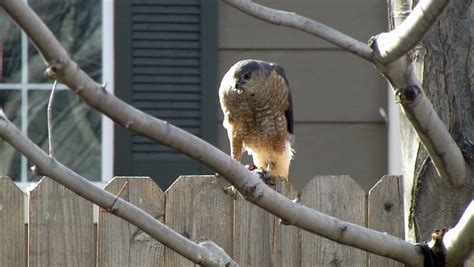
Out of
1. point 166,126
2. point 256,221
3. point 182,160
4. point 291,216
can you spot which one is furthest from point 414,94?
point 182,160

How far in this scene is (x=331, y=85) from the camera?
563 centimetres

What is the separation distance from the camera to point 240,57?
5555 millimetres

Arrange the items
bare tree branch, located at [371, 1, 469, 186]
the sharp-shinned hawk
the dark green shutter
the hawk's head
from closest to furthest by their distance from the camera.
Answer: bare tree branch, located at [371, 1, 469, 186] < the hawk's head < the sharp-shinned hawk < the dark green shutter

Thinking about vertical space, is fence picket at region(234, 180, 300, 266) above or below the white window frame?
below

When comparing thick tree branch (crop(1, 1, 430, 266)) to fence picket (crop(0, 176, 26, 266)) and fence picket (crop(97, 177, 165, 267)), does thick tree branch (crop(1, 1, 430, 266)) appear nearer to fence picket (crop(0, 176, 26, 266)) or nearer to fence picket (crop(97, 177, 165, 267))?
fence picket (crop(97, 177, 165, 267))

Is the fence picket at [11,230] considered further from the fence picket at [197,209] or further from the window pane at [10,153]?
the window pane at [10,153]

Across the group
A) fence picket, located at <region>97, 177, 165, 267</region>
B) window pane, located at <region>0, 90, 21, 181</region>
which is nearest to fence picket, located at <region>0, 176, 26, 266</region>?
fence picket, located at <region>97, 177, 165, 267</region>

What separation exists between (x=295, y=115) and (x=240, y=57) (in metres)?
0.42

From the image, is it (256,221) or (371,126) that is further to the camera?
(371,126)

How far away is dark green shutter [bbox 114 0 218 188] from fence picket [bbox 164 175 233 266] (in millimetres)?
1904

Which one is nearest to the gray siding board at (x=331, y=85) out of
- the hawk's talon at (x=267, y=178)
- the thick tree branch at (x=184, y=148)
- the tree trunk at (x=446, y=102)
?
the hawk's talon at (x=267, y=178)

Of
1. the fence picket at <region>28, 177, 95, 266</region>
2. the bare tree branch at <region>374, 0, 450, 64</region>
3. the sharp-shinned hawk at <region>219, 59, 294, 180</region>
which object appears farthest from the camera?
the sharp-shinned hawk at <region>219, 59, 294, 180</region>

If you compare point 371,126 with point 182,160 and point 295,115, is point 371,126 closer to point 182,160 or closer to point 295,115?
point 295,115

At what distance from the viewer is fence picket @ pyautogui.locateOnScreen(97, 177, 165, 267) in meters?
3.54
